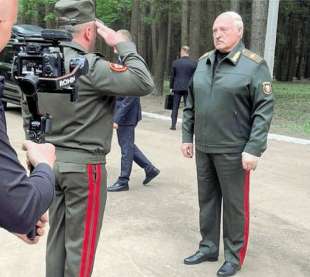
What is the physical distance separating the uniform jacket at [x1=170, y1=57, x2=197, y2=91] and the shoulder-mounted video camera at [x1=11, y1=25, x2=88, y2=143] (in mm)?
10539

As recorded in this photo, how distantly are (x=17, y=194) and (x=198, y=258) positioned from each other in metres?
3.29

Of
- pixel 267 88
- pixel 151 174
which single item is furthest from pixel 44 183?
pixel 151 174

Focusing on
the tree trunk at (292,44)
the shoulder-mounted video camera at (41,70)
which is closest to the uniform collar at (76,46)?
the shoulder-mounted video camera at (41,70)

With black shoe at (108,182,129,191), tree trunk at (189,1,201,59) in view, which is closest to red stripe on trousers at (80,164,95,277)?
black shoe at (108,182,129,191)

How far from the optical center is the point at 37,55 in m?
2.28

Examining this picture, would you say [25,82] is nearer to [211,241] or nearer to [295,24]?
[211,241]

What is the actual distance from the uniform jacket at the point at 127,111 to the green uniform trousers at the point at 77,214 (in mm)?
3793

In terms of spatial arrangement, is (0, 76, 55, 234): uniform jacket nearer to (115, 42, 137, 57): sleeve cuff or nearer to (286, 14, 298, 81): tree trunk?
(115, 42, 137, 57): sleeve cuff

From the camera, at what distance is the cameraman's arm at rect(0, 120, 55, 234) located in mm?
1695

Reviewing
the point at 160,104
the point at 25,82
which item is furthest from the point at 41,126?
the point at 160,104

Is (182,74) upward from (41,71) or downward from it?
downward

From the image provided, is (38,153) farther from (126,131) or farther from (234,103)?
(126,131)

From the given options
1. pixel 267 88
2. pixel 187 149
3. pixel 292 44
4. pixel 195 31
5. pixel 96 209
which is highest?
pixel 267 88

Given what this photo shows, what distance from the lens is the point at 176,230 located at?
221 inches
